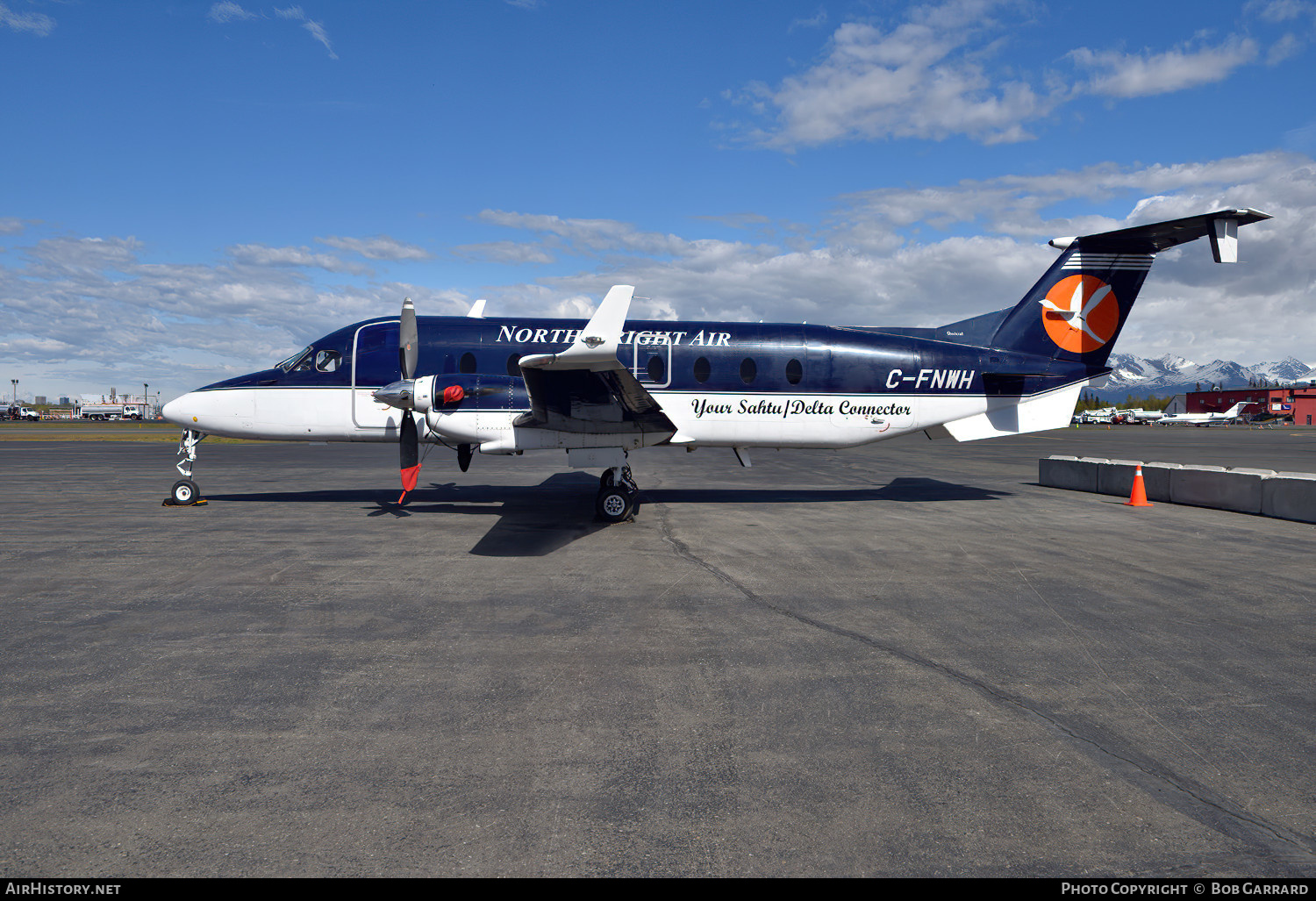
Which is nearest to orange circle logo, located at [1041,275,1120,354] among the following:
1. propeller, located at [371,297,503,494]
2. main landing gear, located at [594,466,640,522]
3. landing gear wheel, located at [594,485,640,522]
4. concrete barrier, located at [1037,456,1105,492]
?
concrete barrier, located at [1037,456,1105,492]

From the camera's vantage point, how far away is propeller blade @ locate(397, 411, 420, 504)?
12461 millimetres

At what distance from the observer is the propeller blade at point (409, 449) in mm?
12461

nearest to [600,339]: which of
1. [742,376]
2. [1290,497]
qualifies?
[742,376]

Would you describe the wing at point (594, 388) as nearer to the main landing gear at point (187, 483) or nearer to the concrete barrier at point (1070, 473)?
the main landing gear at point (187, 483)

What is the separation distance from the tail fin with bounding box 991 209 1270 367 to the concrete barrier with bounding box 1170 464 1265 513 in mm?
3043

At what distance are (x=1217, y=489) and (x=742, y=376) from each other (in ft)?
32.6

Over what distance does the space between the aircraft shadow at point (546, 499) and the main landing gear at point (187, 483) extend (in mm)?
874

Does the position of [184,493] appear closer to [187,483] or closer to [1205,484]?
[187,483]

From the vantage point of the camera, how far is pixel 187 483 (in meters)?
14.4

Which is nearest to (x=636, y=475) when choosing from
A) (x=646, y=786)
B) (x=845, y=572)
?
(x=845, y=572)

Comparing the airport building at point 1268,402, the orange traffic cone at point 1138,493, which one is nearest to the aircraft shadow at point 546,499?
the orange traffic cone at point 1138,493

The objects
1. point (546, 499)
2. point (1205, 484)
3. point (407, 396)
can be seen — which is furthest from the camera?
point (546, 499)

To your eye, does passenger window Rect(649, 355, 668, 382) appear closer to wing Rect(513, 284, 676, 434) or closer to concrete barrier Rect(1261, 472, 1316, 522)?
wing Rect(513, 284, 676, 434)

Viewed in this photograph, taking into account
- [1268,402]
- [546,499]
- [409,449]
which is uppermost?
[1268,402]
